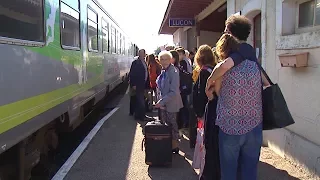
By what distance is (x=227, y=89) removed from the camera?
345cm

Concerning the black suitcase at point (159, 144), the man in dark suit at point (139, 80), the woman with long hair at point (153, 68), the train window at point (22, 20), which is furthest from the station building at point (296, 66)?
the train window at point (22, 20)

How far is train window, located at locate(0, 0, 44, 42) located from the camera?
11.0 feet

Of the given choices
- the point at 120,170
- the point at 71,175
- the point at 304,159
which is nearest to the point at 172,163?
the point at 120,170

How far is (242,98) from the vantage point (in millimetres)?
3410

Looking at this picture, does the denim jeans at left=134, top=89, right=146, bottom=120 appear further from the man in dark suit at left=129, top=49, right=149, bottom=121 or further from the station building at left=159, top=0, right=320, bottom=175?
the station building at left=159, top=0, right=320, bottom=175

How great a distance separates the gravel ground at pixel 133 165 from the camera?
17.0 ft

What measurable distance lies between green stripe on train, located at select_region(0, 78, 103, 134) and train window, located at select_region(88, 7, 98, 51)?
2340 mm

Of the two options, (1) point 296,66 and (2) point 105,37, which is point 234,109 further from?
(2) point 105,37

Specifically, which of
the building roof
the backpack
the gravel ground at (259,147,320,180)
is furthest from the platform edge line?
the building roof

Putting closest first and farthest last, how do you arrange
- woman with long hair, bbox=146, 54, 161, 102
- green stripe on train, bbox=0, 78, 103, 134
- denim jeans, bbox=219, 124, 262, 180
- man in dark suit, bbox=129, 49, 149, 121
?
green stripe on train, bbox=0, 78, 103, 134, denim jeans, bbox=219, 124, 262, 180, woman with long hair, bbox=146, 54, 161, 102, man in dark suit, bbox=129, 49, 149, 121

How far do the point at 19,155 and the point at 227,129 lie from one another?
2.12m

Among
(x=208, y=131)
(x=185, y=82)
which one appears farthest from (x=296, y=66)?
(x=208, y=131)

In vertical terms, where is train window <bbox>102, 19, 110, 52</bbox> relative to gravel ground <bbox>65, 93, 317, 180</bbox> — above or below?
above

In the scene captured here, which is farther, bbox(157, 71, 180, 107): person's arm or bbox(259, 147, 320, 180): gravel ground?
bbox(157, 71, 180, 107): person's arm
